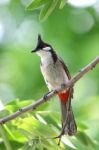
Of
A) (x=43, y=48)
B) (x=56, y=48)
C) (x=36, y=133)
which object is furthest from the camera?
(x=56, y=48)

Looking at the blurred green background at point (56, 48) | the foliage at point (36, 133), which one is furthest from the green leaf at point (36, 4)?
the blurred green background at point (56, 48)

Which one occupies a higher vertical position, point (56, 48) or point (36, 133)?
point (36, 133)

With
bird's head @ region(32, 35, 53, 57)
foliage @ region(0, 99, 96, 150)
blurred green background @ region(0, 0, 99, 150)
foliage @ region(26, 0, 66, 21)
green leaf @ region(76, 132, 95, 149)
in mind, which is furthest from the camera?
blurred green background @ region(0, 0, 99, 150)

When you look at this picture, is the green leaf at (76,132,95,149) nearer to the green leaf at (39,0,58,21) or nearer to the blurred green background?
the green leaf at (39,0,58,21)

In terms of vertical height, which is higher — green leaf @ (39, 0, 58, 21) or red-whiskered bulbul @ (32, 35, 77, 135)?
green leaf @ (39, 0, 58, 21)

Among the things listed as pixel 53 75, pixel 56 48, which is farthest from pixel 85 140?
pixel 56 48

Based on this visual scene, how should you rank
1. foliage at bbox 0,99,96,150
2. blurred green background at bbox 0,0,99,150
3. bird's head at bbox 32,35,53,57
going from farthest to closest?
blurred green background at bbox 0,0,99,150 < bird's head at bbox 32,35,53,57 < foliage at bbox 0,99,96,150

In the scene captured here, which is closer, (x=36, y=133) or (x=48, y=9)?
(x=48, y=9)

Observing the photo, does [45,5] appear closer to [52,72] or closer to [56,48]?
[52,72]

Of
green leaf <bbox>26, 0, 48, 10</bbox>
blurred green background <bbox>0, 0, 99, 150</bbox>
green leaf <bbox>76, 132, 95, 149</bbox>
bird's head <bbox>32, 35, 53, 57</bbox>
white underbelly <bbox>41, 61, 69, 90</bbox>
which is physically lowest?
blurred green background <bbox>0, 0, 99, 150</bbox>

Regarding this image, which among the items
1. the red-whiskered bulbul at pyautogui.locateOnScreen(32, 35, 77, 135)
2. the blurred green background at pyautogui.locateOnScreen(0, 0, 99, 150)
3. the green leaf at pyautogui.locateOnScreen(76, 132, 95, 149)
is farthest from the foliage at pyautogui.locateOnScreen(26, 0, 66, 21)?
the blurred green background at pyautogui.locateOnScreen(0, 0, 99, 150)

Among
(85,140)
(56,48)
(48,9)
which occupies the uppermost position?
(48,9)

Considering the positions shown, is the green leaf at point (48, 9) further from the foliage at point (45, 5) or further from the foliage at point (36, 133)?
the foliage at point (36, 133)

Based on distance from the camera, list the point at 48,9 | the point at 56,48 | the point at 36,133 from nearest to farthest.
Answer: the point at 48,9 → the point at 36,133 → the point at 56,48
